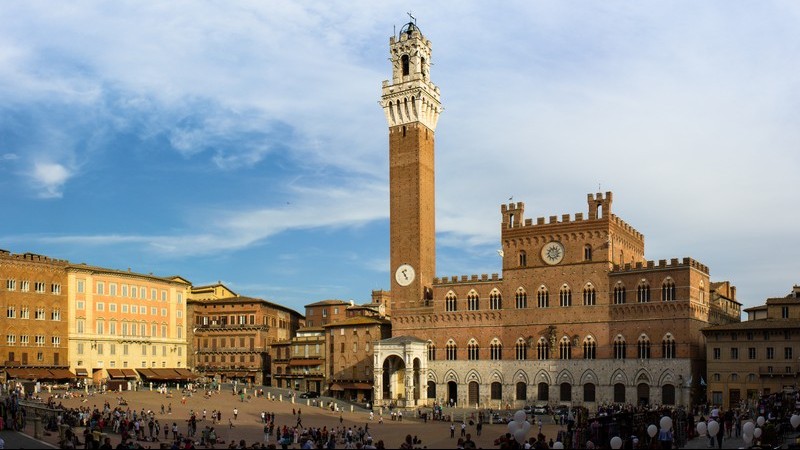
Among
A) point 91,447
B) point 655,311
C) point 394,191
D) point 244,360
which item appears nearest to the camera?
point 91,447

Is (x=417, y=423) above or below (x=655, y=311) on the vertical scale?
below

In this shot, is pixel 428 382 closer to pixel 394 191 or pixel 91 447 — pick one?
pixel 394 191

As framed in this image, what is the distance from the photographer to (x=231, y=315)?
95375mm

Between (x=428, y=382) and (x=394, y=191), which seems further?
(x=394, y=191)

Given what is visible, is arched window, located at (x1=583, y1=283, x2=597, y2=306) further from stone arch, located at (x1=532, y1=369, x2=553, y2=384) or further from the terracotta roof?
the terracotta roof

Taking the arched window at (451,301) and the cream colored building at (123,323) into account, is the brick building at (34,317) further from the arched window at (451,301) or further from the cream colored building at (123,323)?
the arched window at (451,301)

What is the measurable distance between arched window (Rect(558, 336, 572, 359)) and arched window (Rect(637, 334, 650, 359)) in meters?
5.88

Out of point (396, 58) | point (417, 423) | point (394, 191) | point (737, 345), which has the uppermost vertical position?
point (396, 58)

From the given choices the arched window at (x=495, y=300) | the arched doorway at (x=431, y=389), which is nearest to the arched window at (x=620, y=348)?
the arched window at (x=495, y=300)

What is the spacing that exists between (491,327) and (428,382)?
7.93 m

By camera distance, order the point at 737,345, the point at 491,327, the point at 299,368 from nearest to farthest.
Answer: the point at 737,345
the point at 491,327
the point at 299,368

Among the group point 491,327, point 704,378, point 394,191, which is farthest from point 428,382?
point 704,378

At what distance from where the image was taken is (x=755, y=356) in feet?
195

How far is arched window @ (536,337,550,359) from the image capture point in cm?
6962
